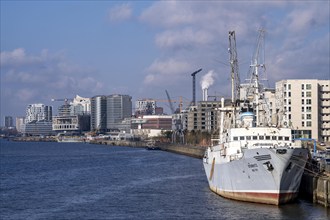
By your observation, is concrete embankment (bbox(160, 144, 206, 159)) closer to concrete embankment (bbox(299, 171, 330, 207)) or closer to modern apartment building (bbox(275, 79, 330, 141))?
modern apartment building (bbox(275, 79, 330, 141))

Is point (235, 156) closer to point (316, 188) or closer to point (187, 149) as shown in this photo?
point (316, 188)

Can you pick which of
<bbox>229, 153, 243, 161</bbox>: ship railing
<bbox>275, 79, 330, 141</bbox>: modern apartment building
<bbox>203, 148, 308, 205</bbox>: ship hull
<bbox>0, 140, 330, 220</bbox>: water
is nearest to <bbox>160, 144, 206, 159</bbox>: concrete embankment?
<bbox>275, 79, 330, 141</bbox>: modern apartment building

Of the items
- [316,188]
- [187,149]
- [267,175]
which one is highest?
[267,175]

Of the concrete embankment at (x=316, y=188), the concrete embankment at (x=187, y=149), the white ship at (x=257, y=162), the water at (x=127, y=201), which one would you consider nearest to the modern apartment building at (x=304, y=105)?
the concrete embankment at (x=187, y=149)

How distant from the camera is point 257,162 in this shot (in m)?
46.0

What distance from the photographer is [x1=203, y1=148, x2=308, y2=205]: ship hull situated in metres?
45.2

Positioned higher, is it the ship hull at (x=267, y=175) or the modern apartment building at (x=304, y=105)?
the modern apartment building at (x=304, y=105)

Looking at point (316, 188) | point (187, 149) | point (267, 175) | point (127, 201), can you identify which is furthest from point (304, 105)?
point (267, 175)

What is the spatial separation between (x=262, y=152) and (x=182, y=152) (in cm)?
11522

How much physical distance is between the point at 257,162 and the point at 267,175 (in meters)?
1.25

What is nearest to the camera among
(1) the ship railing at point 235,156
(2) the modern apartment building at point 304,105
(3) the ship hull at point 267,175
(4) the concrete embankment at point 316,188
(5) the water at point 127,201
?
(3) the ship hull at point 267,175

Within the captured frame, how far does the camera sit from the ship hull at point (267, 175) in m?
45.2

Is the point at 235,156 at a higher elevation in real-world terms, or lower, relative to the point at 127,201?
higher

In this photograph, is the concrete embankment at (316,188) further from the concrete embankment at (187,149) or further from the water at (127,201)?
the concrete embankment at (187,149)
